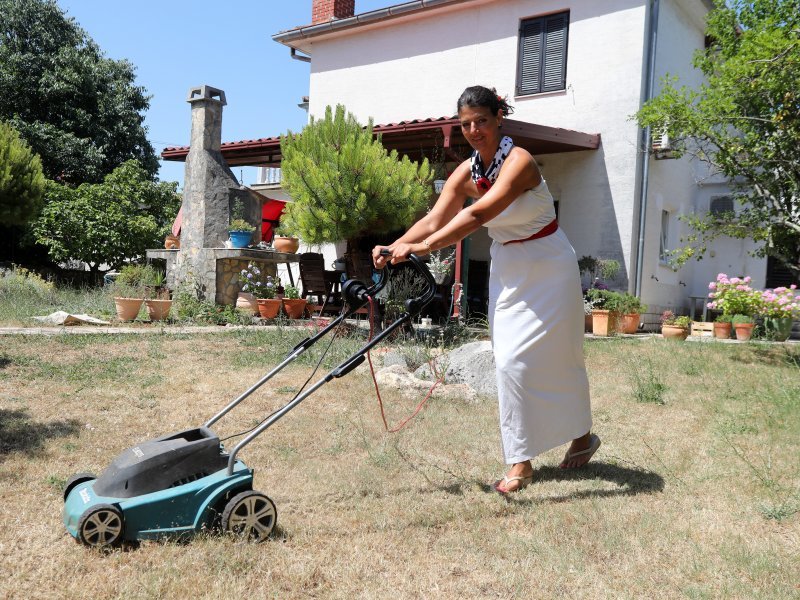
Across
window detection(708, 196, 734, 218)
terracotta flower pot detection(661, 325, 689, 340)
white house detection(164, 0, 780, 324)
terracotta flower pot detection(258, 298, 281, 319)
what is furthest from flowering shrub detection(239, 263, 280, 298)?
window detection(708, 196, 734, 218)

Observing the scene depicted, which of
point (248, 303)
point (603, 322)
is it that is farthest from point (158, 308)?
point (603, 322)

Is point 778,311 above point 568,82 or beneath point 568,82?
beneath

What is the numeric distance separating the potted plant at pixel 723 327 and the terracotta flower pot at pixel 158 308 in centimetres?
839

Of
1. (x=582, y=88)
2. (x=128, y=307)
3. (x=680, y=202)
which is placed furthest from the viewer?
(x=680, y=202)

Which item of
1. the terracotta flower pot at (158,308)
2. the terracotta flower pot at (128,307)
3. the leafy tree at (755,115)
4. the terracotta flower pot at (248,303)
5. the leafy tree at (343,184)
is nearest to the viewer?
the leafy tree at (755,115)

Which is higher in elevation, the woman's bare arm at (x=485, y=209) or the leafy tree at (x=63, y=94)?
the leafy tree at (x=63, y=94)

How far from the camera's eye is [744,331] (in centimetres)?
1025

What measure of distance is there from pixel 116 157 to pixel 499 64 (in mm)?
13472

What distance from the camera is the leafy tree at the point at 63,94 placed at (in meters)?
19.2

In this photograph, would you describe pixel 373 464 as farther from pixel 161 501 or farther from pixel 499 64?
pixel 499 64

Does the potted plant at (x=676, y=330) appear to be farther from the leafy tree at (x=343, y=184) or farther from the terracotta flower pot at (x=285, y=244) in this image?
the terracotta flower pot at (x=285, y=244)

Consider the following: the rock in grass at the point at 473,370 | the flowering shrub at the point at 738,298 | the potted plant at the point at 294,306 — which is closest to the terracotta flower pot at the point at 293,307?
the potted plant at the point at 294,306

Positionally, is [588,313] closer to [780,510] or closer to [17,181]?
[780,510]

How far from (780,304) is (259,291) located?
295 inches
